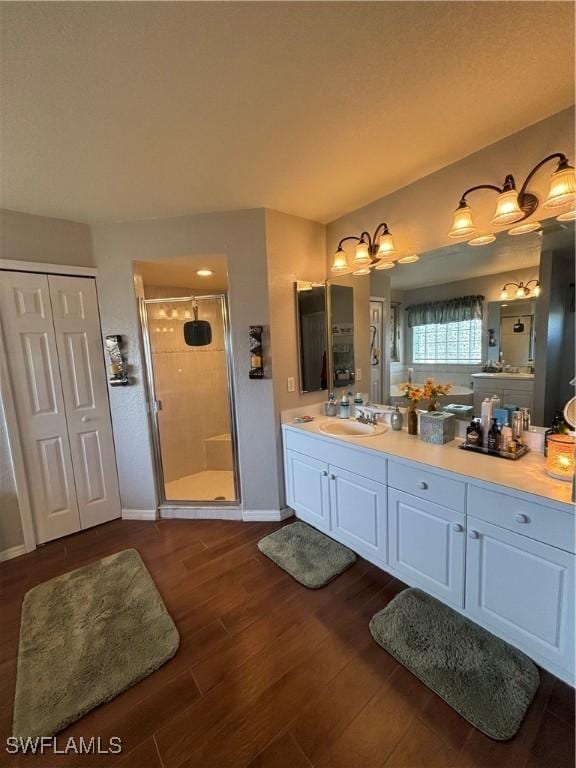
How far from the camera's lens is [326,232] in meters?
2.76

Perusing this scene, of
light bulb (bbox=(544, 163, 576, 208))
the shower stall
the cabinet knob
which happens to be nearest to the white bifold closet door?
the shower stall

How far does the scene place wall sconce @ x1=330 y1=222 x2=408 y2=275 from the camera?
7.12 feet

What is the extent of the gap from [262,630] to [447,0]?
2664 millimetres

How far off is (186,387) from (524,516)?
3127mm

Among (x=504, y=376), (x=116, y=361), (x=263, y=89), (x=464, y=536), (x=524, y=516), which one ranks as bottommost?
(x=464, y=536)

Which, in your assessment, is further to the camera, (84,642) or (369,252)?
(369,252)

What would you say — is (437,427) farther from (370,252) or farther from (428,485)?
(370,252)

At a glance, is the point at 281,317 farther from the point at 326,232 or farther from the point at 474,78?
the point at 474,78

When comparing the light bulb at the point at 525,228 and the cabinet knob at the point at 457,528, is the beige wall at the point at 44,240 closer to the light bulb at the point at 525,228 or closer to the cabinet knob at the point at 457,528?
the light bulb at the point at 525,228

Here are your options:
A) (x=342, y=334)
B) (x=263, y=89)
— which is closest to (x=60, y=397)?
(x=342, y=334)

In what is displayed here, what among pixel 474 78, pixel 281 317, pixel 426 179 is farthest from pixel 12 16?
pixel 426 179

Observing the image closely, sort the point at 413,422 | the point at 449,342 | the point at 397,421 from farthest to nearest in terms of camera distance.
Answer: the point at 397,421 < the point at 413,422 < the point at 449,342

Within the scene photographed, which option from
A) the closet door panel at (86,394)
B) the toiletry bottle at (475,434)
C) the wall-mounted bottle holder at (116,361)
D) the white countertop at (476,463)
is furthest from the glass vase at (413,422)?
the closet door panel at (86,394)

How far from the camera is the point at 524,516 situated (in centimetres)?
129
